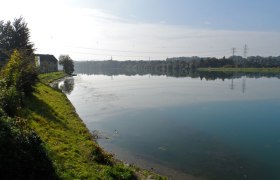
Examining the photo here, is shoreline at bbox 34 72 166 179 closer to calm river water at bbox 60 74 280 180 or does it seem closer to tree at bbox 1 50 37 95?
calm river water at bbox 60 74 280 180

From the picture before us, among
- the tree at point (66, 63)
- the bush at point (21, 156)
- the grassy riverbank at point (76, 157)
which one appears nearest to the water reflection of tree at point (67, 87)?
the grassy riverbank at point (76, 157)

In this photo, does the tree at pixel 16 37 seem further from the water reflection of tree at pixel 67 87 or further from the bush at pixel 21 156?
the bush at pixel 21 156

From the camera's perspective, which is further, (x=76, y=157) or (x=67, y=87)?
(x=67, y=87)

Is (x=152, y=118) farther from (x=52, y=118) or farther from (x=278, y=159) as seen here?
(x=278, y=159)

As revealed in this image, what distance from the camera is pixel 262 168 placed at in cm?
1580

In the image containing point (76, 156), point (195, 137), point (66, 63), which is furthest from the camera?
point (66, 63)

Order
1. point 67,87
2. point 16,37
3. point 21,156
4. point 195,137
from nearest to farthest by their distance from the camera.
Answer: point 21,156 < point 195,137 < point 16,37 < point 67,87

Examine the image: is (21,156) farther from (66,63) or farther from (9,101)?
(66,63)

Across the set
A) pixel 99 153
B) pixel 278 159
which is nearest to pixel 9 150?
pixel 99 153

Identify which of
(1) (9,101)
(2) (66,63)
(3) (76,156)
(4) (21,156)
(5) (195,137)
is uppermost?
(2) (66,63)

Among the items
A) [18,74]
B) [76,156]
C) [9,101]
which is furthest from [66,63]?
Result: [76,156]

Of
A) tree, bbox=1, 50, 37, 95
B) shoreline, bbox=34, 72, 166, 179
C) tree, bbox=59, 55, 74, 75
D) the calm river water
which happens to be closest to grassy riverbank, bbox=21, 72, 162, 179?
shoreline, bbox=34, 72, 166, 179

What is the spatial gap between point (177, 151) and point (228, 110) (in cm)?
1726

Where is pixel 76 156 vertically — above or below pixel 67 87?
above
